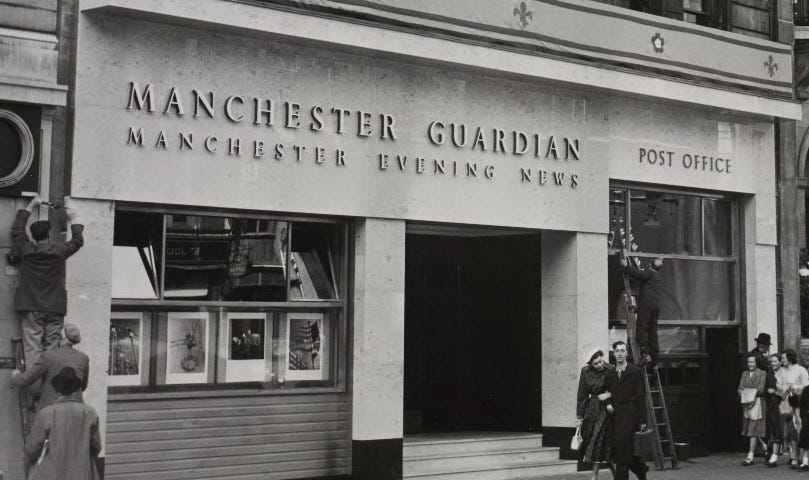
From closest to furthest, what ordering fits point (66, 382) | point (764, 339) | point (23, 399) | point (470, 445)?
point (66, 382)
point (23, 399)
point (470, 445)
point (764, 339)

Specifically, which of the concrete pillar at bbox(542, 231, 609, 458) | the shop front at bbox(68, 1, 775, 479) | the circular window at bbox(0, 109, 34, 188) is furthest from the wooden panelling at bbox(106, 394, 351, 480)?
the concrete pillar at bbox(542, 231, 609, 458)

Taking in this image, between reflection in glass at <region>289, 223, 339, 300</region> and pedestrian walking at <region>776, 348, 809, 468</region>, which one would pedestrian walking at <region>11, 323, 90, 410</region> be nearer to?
reflection in glass at <region>289, 223, 339, 300</region>

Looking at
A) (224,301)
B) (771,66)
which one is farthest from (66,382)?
(771,66)

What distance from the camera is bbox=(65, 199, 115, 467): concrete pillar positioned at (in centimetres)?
1305

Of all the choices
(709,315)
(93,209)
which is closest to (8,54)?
(93,209)

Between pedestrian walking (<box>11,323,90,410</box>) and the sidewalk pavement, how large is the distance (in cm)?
775

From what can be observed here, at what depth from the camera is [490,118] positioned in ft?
56.2

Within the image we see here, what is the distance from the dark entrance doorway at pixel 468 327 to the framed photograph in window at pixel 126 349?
569 centimetres

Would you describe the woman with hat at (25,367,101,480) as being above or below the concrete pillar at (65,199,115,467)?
below

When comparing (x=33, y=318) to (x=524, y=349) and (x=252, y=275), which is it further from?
(x=524, y=349)

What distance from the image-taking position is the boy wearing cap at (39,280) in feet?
40.7

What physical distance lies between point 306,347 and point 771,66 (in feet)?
32.8

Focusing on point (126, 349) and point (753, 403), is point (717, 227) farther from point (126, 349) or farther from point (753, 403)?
point (126, 349)

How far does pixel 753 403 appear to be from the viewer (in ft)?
63.3
